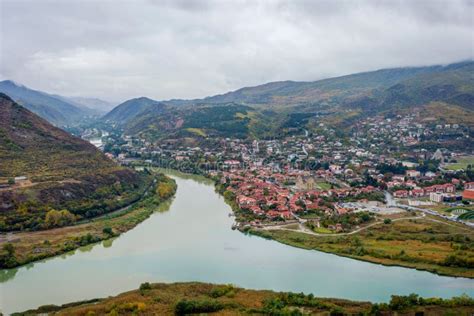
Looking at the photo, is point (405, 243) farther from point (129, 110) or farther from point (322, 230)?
point (129, 110)

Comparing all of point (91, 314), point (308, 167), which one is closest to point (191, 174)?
point (308, 167)

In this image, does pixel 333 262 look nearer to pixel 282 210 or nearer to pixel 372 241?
pixel 372 241

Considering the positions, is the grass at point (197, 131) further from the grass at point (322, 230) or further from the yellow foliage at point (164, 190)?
the grass at point (322, 230)

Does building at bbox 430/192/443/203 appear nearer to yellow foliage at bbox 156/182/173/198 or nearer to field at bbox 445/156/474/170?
field at bbox 445/156/474/170

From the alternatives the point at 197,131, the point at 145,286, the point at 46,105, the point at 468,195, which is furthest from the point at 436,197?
the point at 46,105

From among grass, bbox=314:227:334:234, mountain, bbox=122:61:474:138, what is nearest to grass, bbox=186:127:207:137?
mountain, bbox=122:61:474:138

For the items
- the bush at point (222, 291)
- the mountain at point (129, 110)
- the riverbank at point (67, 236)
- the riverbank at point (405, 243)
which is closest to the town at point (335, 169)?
the riverbank at point (405, 243)
